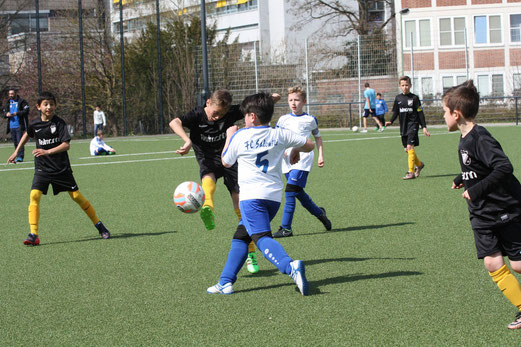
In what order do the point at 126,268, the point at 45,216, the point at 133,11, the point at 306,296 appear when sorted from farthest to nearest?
the point at 133,11 < the point at 45,216 < the point at 126,268 < the point at 306,296

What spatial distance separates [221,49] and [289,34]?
27151 millimetres

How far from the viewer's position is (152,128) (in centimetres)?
3959

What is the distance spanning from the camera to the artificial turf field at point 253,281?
4547 millimetres

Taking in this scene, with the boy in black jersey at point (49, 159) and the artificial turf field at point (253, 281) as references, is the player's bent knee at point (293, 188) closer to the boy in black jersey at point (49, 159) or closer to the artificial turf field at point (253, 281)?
the artificial turf field at point (253, 281)

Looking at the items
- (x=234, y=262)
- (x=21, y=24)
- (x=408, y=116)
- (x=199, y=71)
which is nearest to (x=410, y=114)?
(x=408, y=116)

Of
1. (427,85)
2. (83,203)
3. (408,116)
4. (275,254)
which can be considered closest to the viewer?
(275,254)

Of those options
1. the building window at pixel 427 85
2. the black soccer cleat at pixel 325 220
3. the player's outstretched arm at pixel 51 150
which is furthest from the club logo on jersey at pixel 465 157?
the building window at pixel 427 85

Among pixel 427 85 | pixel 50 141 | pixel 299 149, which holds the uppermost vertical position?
pixel 427 85

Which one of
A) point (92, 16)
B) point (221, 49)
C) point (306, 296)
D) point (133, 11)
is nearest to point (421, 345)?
point (306, 296)

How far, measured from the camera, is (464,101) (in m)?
4.48

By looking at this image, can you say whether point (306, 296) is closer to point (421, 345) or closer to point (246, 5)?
point (421, 345)

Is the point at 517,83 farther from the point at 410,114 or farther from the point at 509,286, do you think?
the point at 509,286

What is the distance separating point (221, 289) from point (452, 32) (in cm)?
4520

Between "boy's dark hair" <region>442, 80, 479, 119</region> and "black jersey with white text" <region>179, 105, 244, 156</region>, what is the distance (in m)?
2.98
